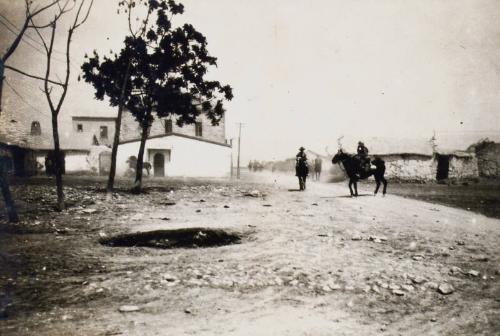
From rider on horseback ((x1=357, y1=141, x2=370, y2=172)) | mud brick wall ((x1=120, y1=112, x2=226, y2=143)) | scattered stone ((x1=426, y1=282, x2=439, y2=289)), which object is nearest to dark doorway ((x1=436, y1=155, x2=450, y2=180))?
rider on horseback ((x1=357, y1=141, x2=370, y2=172))

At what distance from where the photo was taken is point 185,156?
3622 centimetres

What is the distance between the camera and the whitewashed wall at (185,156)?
36.2 meters

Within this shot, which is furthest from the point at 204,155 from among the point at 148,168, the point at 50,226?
the point at 50,226

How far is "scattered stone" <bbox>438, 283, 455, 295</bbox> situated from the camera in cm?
568

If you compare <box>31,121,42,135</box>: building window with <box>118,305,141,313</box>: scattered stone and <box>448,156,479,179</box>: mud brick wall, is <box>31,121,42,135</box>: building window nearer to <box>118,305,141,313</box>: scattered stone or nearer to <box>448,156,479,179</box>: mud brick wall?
<box>448,156,479,179</box>: mud brick wall

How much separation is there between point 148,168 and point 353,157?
24046 mm

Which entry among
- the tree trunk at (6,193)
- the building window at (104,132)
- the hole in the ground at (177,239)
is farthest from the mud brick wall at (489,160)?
the building window at (104,132)

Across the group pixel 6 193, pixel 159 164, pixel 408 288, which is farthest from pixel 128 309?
pixel 159 164

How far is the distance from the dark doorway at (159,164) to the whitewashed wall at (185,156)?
0.84 metres

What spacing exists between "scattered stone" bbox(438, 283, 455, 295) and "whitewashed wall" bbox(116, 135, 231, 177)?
3104cm

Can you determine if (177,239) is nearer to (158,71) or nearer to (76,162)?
(158,71)

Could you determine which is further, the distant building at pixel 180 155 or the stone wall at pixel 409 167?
the distant building at pixel 180 155

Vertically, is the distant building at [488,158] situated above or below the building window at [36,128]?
below

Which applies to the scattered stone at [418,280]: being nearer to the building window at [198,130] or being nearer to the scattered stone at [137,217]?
the scattered stone at [137,217]
